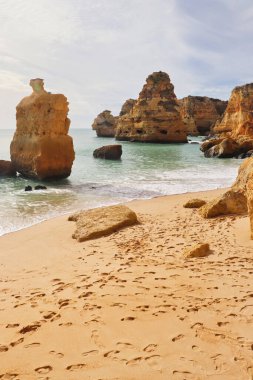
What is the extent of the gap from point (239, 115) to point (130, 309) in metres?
39.6

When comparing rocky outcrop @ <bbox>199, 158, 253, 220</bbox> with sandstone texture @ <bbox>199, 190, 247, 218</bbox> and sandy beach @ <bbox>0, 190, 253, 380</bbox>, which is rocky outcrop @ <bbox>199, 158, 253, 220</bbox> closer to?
sandstone texture @ <bbox>199, 190, 247, 218</bbox>

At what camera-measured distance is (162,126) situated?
52.9 m

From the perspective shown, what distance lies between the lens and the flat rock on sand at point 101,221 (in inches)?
281

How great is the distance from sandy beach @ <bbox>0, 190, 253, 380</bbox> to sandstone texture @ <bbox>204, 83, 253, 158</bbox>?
87.7ft

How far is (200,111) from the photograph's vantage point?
228 ft

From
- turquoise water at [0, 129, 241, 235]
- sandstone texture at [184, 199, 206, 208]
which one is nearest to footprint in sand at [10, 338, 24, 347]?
turquoise water at [0, 129, 241, 235]

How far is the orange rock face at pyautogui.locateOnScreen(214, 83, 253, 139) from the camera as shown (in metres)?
37.6

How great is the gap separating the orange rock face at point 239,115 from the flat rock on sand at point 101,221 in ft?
104

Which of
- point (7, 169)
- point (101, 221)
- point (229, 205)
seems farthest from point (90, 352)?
point (7, 169)

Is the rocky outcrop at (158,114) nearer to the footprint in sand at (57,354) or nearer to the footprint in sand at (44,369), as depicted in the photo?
the footprint in sand at (57,354)

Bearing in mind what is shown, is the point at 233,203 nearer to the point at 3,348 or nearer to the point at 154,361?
the point at 154,361

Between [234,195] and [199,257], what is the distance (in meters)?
3.19

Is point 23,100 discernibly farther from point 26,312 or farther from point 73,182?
point 26,312

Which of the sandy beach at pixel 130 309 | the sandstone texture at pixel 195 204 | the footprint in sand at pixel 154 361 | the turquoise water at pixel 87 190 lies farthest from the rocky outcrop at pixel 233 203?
the footprint in sand at pixel 154 361
